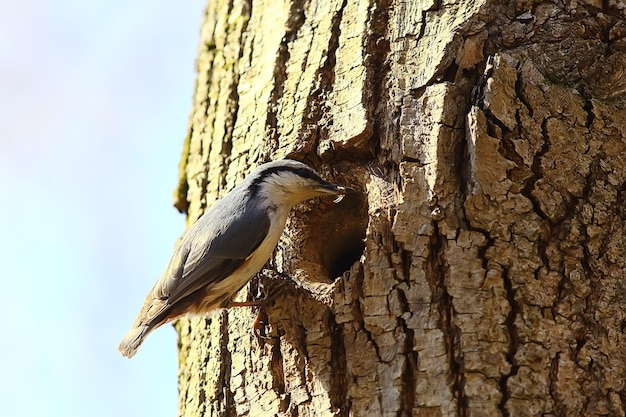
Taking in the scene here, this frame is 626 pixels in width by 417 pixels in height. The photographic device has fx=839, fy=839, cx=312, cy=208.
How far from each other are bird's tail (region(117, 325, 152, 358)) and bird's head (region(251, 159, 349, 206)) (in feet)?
2.35

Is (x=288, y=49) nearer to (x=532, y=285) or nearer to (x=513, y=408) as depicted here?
(x=532, y=285)

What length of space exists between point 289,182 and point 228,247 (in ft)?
1.31

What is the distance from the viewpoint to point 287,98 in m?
3.31

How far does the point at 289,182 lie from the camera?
10.4ft

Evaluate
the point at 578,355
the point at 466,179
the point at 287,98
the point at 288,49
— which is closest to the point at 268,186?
the point at 287,98

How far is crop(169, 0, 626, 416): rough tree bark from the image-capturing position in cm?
254

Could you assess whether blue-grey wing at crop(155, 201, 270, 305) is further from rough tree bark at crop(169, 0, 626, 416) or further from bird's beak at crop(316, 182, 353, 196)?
bird's beak at crop(316, 182, 353, 196)

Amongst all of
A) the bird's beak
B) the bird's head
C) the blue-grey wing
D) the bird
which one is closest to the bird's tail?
the bird

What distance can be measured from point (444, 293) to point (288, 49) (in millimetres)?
1309

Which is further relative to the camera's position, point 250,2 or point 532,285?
point 250,2

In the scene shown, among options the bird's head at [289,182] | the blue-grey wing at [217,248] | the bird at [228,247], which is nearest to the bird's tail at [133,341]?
the bird at [228,247]

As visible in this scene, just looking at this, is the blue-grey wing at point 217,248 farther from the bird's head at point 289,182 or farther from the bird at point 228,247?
the bird's head at point 289,182

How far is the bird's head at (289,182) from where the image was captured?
3.18m

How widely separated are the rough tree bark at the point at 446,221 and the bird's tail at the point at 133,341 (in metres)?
0.20
